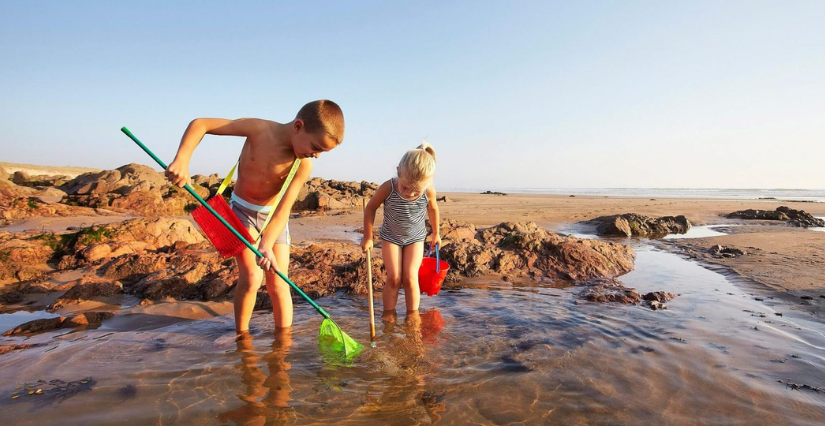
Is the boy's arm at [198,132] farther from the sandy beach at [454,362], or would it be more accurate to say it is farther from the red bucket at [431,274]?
the red bucket at [431,274]

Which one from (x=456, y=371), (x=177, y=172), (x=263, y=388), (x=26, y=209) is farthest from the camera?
(x=26, y=209)

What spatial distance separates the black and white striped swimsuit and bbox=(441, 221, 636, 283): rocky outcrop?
6.07 ft

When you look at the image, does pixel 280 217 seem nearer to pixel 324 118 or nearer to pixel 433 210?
pixel 324 118

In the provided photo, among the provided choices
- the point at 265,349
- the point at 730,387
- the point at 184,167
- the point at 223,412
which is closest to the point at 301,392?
the point at 223,412

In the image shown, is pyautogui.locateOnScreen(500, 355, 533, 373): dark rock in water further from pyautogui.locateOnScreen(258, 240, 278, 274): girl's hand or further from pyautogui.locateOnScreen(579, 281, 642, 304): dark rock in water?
pyautogui.locateOnScreen(579, 281, 642, 304): dark rock in water

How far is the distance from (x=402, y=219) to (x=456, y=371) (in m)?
1.68

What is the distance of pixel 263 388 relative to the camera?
98.1 inches

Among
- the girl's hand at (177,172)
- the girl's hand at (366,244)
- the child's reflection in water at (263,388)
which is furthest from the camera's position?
the girl's hand at (366,244)

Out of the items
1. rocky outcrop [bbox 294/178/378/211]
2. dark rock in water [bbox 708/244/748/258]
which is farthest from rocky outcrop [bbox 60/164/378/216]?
dark rock in water [bbox 708/244/748/258]

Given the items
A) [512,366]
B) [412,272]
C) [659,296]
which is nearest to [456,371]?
[512,366]

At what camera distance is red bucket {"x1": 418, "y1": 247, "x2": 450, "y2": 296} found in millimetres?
4332

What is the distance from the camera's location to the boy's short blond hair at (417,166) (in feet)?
11.8

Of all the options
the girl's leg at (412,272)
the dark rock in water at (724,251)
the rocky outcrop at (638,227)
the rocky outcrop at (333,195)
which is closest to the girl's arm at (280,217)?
the girl's leg at (412,272)

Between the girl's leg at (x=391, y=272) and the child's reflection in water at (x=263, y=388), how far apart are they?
1.13 m
